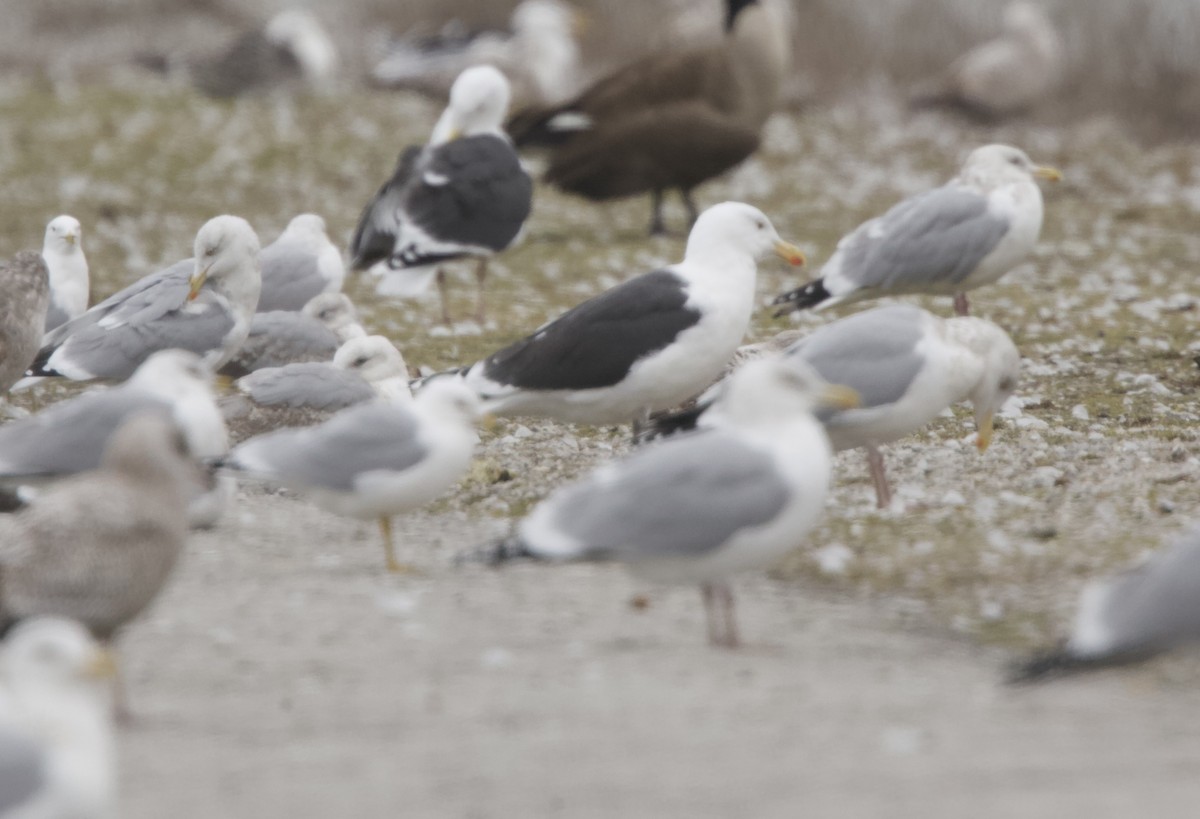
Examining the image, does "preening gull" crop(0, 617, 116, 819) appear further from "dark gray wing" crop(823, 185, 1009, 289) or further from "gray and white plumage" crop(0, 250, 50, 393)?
"dark gray wing" crop(823, 185, 1009, 289)

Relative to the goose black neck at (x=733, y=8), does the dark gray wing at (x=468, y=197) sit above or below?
below

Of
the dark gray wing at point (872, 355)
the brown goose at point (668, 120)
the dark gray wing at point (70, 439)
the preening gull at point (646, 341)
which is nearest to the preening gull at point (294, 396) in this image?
the preening gull at point (646, 341)

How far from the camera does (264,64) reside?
2166 cm

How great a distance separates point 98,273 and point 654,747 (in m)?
9.30

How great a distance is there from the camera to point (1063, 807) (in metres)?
4.22

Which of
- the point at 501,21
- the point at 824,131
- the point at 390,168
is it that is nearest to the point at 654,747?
the point at 390,168

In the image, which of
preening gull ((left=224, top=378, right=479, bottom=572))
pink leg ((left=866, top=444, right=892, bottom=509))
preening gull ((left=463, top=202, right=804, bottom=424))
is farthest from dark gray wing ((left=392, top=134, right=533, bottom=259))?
preening gull ((left=224, top=378, right=479, bottom=572))

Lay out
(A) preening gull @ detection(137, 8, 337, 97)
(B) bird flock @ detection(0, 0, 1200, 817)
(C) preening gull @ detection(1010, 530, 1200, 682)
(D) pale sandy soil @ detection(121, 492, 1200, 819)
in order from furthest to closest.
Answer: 1. (A) preening gull @ detection(137, 8, 337, 97)
2. (B) bird flock @ detection(0, 0, 1200, 817)
3. (C) preening gull @ detection(1010, 530, 1200, 682)
4. (D) pale sandy soil @ detection(121, 492, 1200, 819)

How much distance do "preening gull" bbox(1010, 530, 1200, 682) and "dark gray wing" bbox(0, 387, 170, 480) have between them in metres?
3.02

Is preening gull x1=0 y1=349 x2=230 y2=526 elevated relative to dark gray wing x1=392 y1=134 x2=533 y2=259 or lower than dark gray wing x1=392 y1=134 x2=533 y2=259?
elevated

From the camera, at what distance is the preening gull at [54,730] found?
3777 mm

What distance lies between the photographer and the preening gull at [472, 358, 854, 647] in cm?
525

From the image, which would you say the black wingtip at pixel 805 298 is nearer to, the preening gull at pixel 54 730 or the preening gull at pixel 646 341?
the preening gull at pixel 646 341

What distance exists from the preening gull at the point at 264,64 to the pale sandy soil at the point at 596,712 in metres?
15.8
